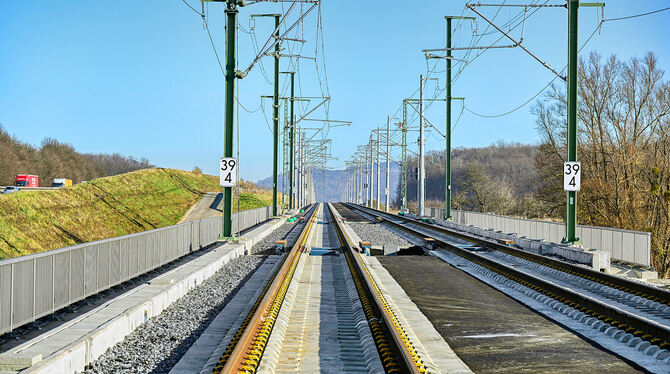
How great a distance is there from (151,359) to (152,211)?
6930cm

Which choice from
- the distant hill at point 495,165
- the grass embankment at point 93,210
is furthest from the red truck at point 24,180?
the distant hill at point 495,165

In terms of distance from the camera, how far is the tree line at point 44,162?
103 meters

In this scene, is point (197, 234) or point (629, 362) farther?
point (197, 234)

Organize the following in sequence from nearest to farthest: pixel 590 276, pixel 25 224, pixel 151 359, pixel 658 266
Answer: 1. pixel 151 359
2. pixel 590 276
3. pixel 658 266
4. pixel 25 224

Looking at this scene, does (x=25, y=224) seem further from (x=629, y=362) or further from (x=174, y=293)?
(x=629, y=362)

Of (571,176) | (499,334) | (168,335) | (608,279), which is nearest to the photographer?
(168,335)

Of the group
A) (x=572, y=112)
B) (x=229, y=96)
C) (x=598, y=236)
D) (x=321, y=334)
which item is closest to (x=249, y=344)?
(x=321, y=334)

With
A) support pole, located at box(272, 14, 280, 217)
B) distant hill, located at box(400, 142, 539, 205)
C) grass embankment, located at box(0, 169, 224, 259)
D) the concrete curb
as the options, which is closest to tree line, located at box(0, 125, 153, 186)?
grass embankment, located at box(0, 169, 224, 259)

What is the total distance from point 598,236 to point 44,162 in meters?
121

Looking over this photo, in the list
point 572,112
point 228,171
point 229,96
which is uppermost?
point 229,96

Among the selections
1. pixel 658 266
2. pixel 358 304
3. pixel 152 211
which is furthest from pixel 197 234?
pixel 152 211

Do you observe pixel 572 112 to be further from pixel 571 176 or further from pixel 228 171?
pixel 228 171

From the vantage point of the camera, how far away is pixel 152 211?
238ft

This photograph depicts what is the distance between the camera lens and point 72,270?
10.4 m
